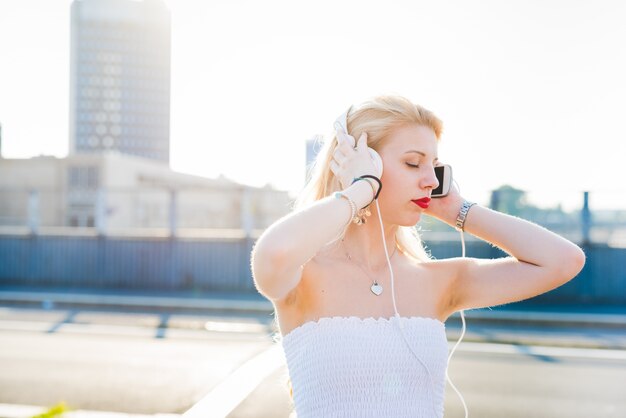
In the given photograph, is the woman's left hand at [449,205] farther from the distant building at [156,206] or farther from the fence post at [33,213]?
the fence post at [33,213]

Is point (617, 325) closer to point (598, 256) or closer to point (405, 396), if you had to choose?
point (598, 256)

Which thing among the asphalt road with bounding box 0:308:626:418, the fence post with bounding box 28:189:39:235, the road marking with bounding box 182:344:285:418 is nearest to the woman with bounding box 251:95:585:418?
the road marking with bounding box 182:344:285:418

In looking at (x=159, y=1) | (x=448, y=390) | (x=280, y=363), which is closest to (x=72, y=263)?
(x=280, y=363)

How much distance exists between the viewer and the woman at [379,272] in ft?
6.42

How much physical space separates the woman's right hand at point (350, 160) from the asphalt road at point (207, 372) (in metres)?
3.68

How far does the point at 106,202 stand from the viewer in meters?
14.0

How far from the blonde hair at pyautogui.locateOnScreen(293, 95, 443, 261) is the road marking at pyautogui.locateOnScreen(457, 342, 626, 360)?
6272mm

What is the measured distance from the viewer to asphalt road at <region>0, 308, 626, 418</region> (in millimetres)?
5637

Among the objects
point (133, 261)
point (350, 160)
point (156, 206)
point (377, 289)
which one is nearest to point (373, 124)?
point (350, 160)

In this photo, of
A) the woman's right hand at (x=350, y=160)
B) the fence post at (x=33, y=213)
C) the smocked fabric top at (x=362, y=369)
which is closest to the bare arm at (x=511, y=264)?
the smocked fabric top at (x=362, y=369)

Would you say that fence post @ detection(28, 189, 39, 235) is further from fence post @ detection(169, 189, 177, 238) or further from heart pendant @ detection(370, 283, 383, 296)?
heart pendant @ detection(370, 283, 383, 296)

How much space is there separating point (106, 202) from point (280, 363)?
8.43 meters

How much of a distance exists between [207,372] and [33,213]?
949cm

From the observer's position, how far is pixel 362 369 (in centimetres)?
198
